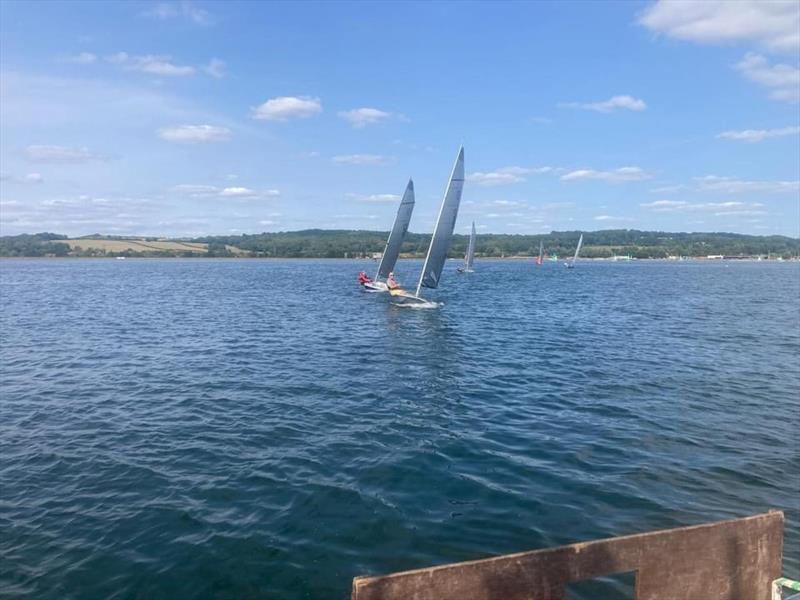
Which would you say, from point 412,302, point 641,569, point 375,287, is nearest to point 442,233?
point 412,302

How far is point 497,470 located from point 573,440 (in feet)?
11.6

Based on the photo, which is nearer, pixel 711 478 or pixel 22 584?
pixel 22 584

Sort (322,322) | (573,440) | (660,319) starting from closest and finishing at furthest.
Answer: (573,440) < (322,322) < (660,319)

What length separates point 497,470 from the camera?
14438 millimetres

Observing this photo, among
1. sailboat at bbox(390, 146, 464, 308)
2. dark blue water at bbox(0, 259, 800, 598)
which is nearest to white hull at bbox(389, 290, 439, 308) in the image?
sailboat at bbox(390, 146, 464, 308)

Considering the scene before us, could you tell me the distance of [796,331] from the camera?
135ft

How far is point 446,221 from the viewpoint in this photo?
181ft

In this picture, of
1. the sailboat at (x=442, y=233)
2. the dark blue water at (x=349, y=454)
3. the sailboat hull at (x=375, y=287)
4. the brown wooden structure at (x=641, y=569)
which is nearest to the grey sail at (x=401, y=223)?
the sailboat hull at (x=375, y=287)

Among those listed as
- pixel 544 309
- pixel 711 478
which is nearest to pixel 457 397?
pixel 711 478

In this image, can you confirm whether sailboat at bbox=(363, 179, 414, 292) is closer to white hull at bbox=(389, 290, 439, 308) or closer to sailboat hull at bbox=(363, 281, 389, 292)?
sailboat hull at bbox=(363, 281, 389, 292)

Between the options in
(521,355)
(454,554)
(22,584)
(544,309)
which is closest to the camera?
(22,584)

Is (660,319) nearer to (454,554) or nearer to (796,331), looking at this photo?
(796,331)

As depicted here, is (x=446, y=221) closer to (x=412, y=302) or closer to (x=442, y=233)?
(x=442, y=233)

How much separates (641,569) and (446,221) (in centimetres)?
5032
